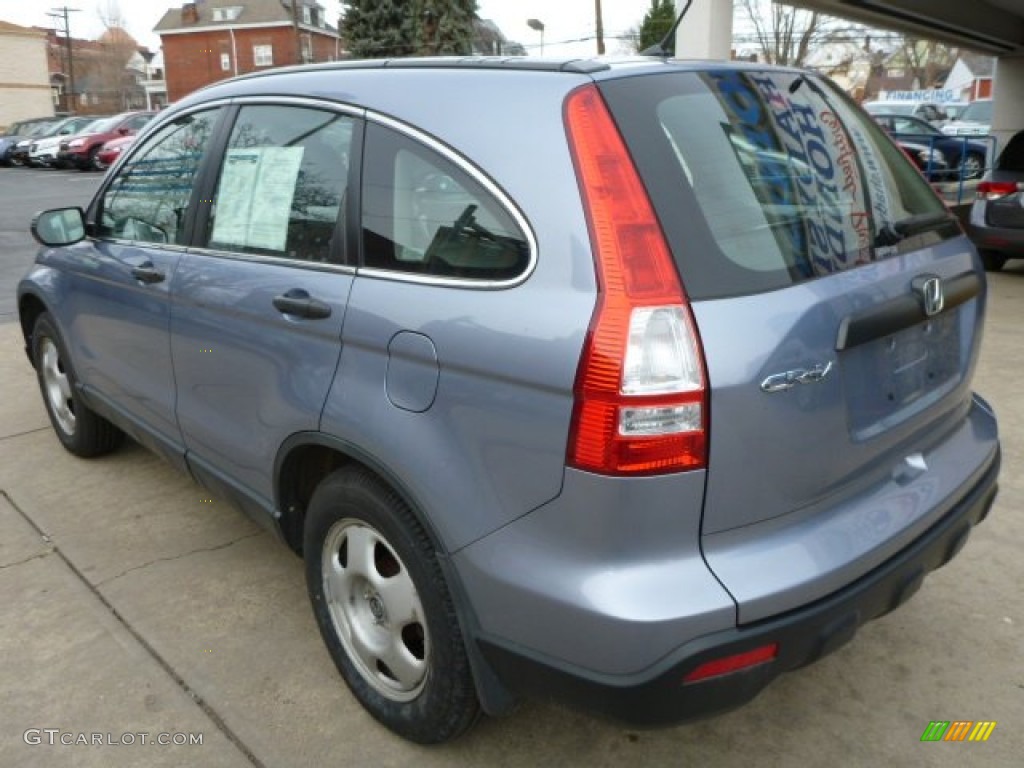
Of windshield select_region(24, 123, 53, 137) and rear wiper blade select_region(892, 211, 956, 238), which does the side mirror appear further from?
windshield select_region(24, 123, 53, 137)

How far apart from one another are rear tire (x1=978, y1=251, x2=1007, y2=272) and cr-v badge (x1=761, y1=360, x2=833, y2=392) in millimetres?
8310

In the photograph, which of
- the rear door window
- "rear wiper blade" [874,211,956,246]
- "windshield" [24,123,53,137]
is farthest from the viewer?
"windshield" [24,123,53,137]

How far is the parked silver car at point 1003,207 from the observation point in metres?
8.17

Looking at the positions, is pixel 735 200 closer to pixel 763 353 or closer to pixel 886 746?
pixel 763 353

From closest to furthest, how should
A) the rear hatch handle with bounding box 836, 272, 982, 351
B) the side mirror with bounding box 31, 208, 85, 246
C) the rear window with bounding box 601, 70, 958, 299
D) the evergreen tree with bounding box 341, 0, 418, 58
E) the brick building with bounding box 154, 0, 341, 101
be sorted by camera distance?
the rear window with bounding box 601, 70, 958, 299
the rear hatch handle with bounding box 836, 272, 982, 351
the side mirror with bounding box 31, 208, 85, 246
the evergreen tree with bounding box 341, 0, 418, 58
the brick building with bounding box 154, 0, 341, 101

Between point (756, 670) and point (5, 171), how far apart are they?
3199 centimetres

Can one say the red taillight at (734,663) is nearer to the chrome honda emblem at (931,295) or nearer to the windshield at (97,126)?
the chrome honda emblem at (931,295)

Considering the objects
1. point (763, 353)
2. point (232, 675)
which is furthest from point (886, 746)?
point (232, 675)

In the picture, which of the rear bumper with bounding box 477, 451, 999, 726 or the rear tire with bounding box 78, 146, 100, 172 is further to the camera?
the rear tire with bounding box 78, 146, 100, 172

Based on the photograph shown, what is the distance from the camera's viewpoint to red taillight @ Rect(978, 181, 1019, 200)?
8.23 meters

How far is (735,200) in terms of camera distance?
79.5 inches

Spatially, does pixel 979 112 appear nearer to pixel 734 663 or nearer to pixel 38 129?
pixel 734 663

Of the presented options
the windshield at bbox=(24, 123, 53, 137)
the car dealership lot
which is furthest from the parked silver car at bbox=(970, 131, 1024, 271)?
the windshield at bbox=(24, 123, 53, 137)

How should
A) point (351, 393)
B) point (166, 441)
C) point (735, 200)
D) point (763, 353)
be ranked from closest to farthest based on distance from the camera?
point (763, 353)
point (735, 200)
point (351, 393)
point (166, 441)
